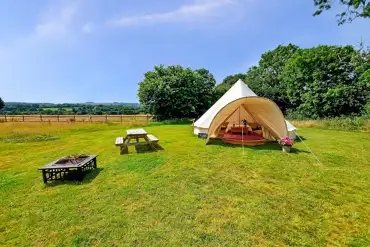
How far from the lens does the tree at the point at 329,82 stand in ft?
52.9

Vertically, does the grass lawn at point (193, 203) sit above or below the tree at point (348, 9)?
below

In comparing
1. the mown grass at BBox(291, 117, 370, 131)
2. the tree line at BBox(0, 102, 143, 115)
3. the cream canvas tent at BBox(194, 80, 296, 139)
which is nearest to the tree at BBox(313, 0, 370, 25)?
the cream canvas tent at BBox(194, 80, 296, 139)

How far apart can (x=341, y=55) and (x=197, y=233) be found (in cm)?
2151

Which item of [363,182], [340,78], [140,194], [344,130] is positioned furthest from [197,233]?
[340,78]

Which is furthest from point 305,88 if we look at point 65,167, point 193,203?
point 65,167

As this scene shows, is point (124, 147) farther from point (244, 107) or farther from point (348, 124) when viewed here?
point (348, 124)

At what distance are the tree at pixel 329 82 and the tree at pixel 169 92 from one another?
35.2ft

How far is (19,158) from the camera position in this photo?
6.59 m

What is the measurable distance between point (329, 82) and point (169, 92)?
14637mm

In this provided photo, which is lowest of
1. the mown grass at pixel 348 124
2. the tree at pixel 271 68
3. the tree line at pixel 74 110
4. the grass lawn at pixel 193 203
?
the grass lawn at pixel 193 203

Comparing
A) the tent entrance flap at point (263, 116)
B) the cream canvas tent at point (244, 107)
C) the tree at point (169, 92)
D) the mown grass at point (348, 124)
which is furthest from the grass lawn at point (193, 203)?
the tree at point (169, 92)

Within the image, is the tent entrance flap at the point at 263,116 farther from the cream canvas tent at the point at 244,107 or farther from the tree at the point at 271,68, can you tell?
the tree at the point at 271,68

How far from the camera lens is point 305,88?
776 inches

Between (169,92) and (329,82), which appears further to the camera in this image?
(169,92)
